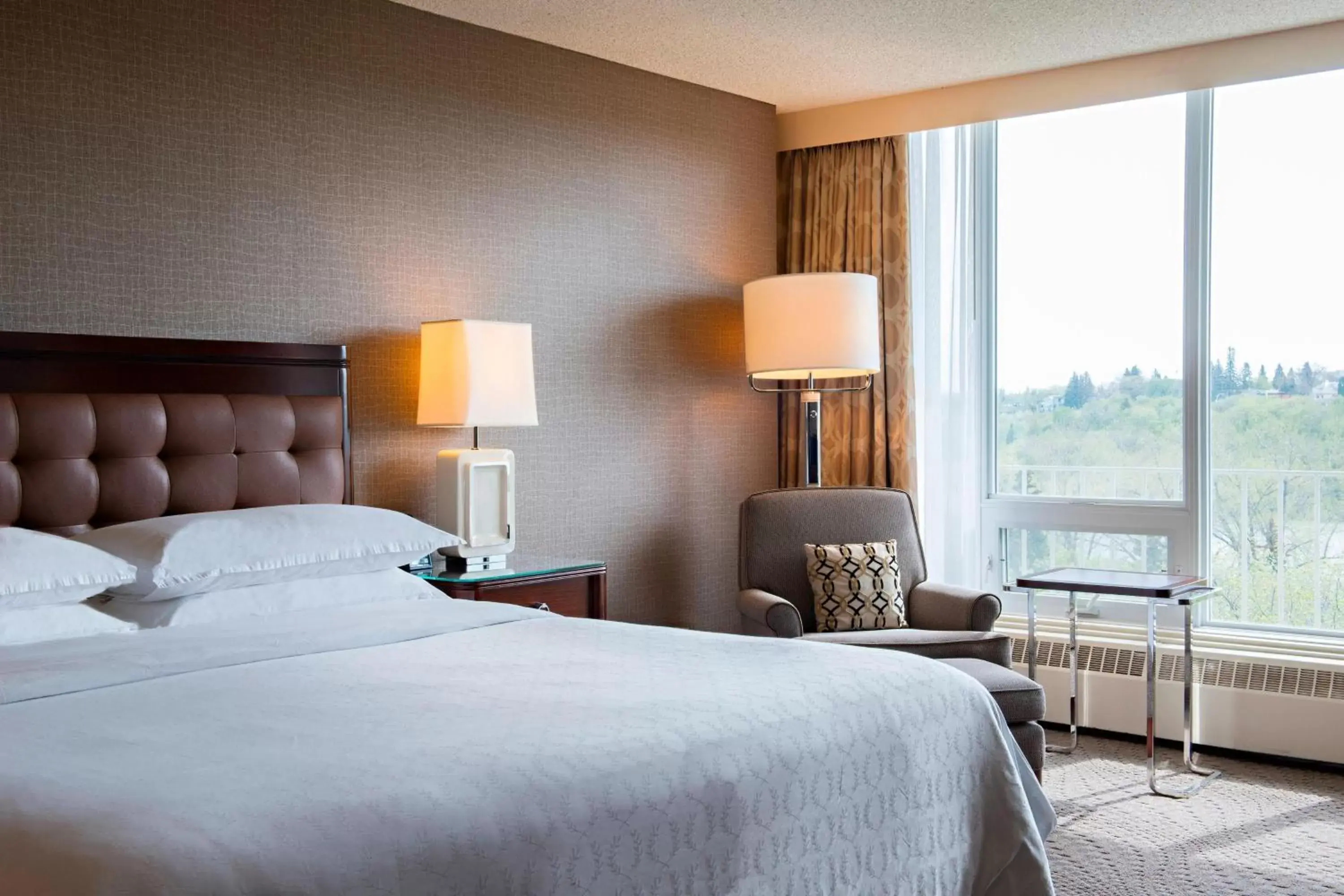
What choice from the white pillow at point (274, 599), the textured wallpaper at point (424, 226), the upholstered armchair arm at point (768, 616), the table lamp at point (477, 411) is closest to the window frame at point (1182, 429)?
the textured wallpaper at point (424, 226)

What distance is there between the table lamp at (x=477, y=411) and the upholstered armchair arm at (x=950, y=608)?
1415 mm

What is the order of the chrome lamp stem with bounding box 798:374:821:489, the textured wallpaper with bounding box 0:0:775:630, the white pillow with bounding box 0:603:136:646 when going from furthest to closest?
the chrome lamp stem with bounding box 798:374:821:489 → the textured wallpaper with bounding box 0:0:775:630 → the white pillow with bounding box 0:603:136:646

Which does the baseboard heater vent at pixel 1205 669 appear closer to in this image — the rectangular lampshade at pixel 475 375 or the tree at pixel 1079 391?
the tree at pixel 1079 391

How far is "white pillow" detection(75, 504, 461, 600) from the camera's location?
2.80m

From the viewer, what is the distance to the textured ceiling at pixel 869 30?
12.9ft

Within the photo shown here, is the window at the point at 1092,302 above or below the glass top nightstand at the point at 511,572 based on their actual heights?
above

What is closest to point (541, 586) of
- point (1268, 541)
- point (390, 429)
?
Result: point (390, 429)

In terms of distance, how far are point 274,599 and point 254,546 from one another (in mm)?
135

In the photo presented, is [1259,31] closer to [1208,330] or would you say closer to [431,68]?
[1208,330]

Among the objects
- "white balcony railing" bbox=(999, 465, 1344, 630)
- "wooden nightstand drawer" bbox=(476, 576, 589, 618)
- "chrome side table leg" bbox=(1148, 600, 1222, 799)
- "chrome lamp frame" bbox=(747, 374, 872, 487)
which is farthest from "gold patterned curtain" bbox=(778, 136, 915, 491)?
"wooden nightstand drawer" bbox=(476, 576, 589, 618)

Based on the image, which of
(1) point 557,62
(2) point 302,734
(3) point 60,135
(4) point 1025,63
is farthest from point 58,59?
(4) point 1025,63

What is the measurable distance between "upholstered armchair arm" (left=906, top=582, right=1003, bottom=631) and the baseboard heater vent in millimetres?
655

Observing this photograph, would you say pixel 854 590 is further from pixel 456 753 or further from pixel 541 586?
pixel 456 753

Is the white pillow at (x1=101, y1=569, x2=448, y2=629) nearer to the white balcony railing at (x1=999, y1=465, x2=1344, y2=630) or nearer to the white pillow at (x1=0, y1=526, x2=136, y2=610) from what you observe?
the white pillow at (x1=0, y1=526, x2=136, y2=610)
